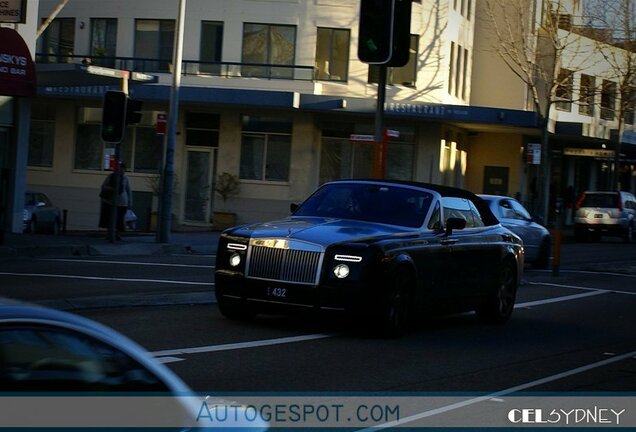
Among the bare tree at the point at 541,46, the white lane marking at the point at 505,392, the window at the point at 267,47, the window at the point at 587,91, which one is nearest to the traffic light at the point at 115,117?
the white lane marking at the point at 505,392

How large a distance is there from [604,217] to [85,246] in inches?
939

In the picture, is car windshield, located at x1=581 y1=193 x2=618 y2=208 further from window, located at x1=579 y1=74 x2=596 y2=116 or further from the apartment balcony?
the apartment balcony

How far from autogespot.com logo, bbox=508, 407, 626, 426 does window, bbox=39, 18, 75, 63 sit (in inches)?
1537

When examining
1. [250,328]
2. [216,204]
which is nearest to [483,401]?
[250,328]

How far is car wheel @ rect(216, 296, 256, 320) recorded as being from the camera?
12273 mm

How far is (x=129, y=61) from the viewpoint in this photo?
143 feet

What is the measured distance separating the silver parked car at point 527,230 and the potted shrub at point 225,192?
712 inches

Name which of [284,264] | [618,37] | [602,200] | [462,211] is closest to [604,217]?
[602,200]

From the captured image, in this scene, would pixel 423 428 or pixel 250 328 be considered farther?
pixel 250 328

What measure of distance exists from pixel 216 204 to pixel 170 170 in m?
Result: 16.1

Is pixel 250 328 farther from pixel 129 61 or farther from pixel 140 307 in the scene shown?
pixel 129 61

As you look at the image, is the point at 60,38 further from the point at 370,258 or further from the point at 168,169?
the point at 370,258

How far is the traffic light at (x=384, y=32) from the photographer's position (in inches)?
603

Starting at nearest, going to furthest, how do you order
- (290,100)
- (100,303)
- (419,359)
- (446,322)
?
1. (419,359)
2. (100,303)
3. (446,322)
4. (290,100)
